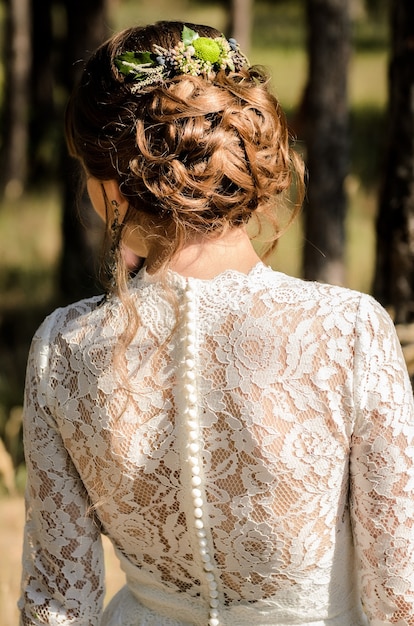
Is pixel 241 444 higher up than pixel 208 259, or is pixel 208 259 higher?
pixel 208 259

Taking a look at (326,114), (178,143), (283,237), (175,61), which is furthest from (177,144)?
(283,237)

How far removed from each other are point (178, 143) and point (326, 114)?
13.8 ft

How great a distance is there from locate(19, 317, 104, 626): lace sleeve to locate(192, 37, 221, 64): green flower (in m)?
0.55

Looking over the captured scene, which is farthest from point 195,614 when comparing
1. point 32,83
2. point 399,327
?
point 32,83

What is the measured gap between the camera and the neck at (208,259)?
1581 mm

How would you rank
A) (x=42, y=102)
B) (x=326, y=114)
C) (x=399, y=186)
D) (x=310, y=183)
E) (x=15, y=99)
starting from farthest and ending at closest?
(x=42, y=102) → (x=15, y=99) → (x=310, y=183) → (x=326, y=114) → (x=399, y=186)

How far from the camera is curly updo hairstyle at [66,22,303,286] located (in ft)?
5.02

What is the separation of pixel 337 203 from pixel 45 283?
Result: 144 inches

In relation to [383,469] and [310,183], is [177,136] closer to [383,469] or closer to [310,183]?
[383,469]

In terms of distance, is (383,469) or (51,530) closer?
(383,469)

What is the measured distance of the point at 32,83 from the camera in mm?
14023

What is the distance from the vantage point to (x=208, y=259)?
62.4 inches

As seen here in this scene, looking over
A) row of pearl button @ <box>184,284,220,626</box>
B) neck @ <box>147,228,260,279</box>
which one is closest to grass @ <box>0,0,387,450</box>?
neck @ <box>147,228,260,279</box>

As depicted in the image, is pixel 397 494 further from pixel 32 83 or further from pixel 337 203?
pixel 32 83
